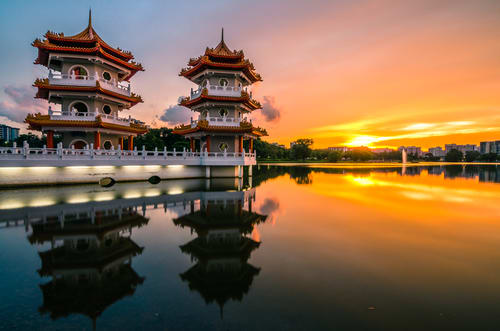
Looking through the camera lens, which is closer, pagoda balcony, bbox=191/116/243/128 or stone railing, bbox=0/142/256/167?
stone railing, bbox=0/142/256/167

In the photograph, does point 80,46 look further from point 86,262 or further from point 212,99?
point 86,262

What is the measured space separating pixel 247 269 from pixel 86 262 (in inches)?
161

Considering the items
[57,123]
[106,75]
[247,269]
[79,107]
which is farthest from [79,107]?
[247,269]

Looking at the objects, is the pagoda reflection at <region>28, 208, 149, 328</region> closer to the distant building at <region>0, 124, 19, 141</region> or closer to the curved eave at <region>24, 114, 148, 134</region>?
the curved eave at <region>24, 114, 148, 134</region>

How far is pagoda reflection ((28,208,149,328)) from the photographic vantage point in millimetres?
4191

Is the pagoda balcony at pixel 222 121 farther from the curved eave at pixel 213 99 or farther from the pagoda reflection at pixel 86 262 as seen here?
the pagoda reflection at pixel 86 262

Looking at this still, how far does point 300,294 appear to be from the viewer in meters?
4.40

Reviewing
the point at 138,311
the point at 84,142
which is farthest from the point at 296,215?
the point at 84,142

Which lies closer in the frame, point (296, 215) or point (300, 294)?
point (300, 294)

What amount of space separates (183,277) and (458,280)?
5909 mm

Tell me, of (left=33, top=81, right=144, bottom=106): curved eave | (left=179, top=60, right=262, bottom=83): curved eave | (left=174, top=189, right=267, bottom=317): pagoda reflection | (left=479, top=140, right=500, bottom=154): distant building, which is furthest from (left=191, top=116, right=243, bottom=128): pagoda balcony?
(left=479, top=140, right=500, bottom=154): distant building

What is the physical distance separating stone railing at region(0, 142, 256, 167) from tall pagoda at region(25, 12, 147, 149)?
1.19m

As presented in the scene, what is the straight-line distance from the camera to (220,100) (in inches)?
932

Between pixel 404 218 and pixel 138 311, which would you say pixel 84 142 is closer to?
pixel 138 311
